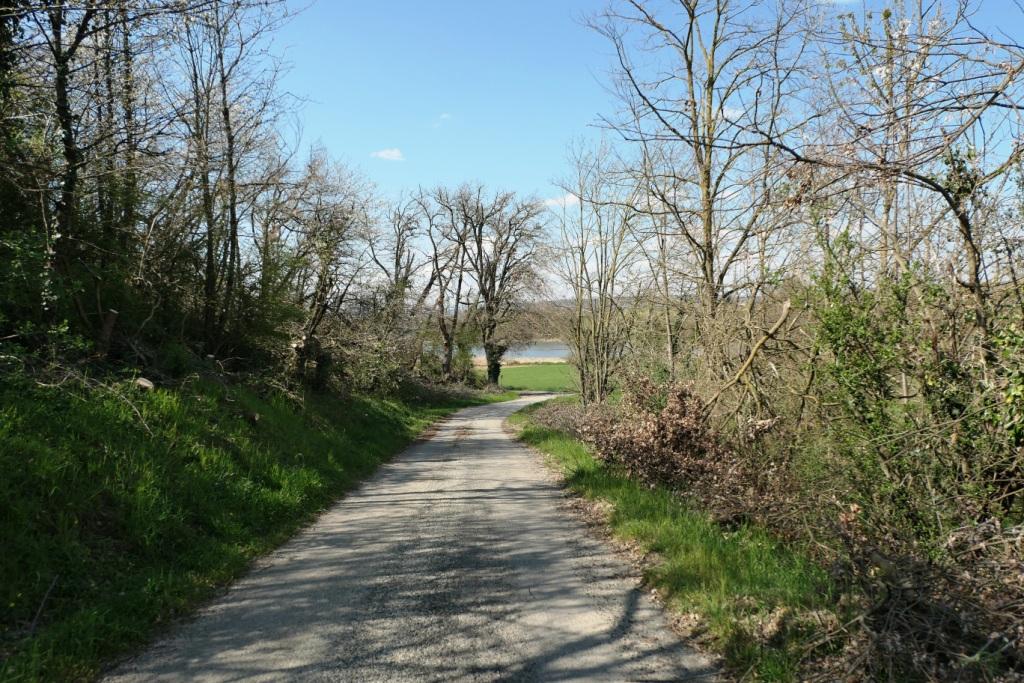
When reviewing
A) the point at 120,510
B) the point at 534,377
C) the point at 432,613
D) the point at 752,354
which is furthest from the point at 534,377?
the point at 432,613

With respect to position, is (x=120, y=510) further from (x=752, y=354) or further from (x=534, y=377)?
(x=534, y=377)

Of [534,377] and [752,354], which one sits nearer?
[752,354]

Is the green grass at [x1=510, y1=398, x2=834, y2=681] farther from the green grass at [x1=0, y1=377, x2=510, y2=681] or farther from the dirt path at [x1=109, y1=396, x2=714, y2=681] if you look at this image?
the green grass at [x1=0, y1=377, x2=510, y2=681]

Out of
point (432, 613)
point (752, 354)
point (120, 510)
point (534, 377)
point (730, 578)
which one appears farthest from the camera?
point (534, 377)

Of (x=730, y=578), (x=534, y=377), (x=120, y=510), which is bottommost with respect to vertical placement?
(x=534, y=377)

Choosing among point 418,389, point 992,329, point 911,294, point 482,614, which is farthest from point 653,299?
point 418,389

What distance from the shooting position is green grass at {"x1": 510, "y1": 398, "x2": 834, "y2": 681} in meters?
4.27

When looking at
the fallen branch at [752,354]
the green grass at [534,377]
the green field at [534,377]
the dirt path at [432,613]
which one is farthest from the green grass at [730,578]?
the green grass at [534,377]

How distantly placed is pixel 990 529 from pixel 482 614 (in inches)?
134

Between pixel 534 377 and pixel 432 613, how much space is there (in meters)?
68.5

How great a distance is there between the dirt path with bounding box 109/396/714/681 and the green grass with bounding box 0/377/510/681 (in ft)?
1.28

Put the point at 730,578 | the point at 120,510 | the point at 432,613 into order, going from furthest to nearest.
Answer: the point at 120,510, the point at 730,578, the point at 432,613

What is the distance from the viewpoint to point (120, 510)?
6367mm

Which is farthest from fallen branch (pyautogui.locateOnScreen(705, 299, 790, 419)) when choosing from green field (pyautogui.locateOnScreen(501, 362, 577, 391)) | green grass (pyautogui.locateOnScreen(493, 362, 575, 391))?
green grass (pyautogui.locateOnScreen(493, 362, 575, 391))
